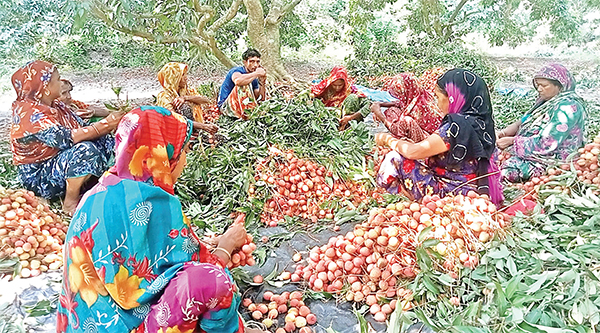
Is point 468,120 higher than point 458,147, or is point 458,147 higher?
point 468,120

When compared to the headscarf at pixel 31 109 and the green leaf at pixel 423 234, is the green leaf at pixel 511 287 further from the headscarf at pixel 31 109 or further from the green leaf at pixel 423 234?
the headscarf at pixel 31 109

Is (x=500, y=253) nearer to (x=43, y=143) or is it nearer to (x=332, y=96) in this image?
(x=43, y=143)

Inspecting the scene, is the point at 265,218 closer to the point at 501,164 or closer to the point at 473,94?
the point at 473,94

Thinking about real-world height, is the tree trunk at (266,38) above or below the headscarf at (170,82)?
below

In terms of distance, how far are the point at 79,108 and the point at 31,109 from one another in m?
0.70

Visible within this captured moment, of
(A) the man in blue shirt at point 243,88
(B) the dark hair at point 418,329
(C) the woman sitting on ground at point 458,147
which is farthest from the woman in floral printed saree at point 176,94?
(B) the dark hair at point 418,329

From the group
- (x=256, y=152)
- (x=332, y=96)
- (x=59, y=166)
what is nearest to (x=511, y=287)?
(x=256, y=152)

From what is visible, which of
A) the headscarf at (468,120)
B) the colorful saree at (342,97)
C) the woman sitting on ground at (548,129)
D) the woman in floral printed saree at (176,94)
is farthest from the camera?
the colorful saree at (342,97)

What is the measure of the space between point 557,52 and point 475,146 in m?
6.72

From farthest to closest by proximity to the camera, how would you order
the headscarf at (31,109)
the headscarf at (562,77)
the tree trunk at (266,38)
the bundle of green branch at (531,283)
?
the tree trunk at (266,38), the headscarf at (562,77), the headscarf at (31,109), the bundle of green branch at (531,283)

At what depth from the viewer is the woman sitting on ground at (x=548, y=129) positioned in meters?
2.93

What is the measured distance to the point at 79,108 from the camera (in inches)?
130

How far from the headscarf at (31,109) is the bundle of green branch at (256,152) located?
0.84 metres

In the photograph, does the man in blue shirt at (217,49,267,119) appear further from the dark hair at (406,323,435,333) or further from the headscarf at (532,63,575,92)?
the dark hair at (406,323,435,333)
